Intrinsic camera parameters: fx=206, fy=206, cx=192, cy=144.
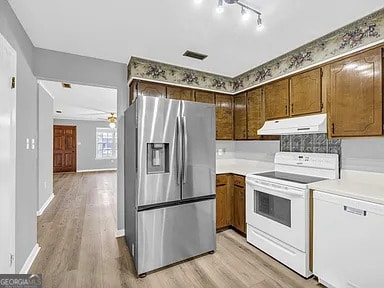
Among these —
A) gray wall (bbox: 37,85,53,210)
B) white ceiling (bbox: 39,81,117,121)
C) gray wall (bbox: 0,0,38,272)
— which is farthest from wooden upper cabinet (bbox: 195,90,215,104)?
gray wall (bbox: 37,85,53,210)

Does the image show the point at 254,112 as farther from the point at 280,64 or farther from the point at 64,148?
the point at 64,148

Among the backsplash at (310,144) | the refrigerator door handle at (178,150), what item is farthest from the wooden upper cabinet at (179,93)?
the backsplash at (310,144)

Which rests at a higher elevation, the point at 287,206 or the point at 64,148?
the point at 64,148

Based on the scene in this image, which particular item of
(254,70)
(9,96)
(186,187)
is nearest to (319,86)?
(254,70)

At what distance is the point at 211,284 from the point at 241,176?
1.42m

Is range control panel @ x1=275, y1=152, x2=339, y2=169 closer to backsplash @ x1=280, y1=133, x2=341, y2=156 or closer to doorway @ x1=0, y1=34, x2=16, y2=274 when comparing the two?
backsplash @ x1=280, y1=133, x2=341, y2=156

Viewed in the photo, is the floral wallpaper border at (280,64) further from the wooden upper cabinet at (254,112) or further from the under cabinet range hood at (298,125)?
the under cabinet range hood at (298,125)

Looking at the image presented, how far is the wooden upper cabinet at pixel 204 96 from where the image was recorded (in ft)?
11.0

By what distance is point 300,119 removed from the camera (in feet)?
8.26

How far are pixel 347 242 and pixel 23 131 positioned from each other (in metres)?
3.23

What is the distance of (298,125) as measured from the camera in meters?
2.46

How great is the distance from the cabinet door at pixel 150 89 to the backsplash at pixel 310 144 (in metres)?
1.92

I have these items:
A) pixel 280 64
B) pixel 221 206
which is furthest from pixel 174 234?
pixel 280 64

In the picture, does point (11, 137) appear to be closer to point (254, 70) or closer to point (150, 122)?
point (150, 122)
